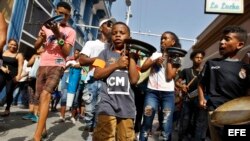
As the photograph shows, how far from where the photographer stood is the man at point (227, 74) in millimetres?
3305

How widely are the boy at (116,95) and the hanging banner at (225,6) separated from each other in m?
6.74

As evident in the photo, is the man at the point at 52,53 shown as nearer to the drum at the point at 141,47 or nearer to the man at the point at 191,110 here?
the drum at the point at 141,47

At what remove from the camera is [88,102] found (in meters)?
5.02

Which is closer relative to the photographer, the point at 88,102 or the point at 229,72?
the point at 229,72

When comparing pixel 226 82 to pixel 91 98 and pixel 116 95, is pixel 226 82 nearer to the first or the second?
pixel 116 95

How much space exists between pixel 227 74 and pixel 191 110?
2281mm

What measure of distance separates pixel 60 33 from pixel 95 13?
72.0 feet

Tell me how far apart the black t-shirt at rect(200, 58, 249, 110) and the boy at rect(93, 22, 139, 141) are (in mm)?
869

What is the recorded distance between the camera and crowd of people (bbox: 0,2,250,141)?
3.02 meters

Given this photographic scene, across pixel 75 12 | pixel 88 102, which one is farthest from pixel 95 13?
pixel 88 102

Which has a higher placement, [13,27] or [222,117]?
[13,27]

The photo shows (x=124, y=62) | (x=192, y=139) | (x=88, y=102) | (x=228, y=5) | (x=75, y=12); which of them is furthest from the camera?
(x=75, y=12)

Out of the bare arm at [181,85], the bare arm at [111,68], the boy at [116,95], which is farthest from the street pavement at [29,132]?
the bare arm at [181,85]

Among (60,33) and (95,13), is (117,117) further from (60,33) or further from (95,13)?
(95,13)
